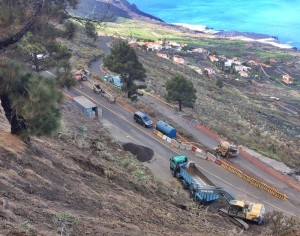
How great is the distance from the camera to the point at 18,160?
1612 centimetres

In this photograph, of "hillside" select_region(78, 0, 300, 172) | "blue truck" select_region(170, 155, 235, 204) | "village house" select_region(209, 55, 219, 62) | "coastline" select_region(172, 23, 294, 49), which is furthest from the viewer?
"coastline" select_region(172, 23, 294, 49)

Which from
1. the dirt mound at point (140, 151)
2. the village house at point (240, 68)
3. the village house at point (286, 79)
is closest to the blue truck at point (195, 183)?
the dirt mound at point (140, 151)

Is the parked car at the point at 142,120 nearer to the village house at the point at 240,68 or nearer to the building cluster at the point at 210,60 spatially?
the building cluster at the point at 210,60

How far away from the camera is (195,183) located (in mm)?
28422

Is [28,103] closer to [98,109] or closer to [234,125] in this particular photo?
[98,109]

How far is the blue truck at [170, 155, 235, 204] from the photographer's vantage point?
2714cm

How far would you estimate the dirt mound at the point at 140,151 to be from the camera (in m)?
34.3

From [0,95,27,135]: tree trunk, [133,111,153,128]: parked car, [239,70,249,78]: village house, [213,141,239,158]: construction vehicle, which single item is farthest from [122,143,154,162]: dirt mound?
[239,70,249,78]: village house

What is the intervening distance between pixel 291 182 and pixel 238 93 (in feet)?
186

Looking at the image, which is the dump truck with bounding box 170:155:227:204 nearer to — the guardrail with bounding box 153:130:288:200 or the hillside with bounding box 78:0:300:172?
the guardrail with bounding box 153:130:288:200

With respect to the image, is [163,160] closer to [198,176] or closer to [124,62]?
[198,176]

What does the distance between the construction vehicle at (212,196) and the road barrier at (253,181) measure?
4.90 metres

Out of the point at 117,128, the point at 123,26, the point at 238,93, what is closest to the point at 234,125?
the point at 117,128

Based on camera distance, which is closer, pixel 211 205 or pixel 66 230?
pixel 66 230
